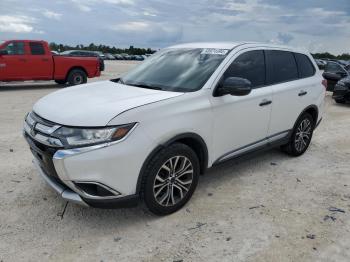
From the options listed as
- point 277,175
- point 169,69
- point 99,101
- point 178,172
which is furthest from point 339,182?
point 99,101

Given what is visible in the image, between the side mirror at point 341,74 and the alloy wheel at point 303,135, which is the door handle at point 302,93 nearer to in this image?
the alloy wheel at point 303,135

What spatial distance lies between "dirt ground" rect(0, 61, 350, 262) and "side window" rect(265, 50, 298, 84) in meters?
1.32

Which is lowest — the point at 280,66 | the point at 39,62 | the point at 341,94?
the point at 341,94

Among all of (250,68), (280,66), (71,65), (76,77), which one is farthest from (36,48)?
(250,68)

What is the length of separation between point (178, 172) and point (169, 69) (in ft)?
4.41

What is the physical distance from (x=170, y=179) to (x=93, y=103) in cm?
107

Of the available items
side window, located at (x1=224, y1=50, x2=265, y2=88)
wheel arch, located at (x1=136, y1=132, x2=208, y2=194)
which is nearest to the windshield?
side window, located at (x1=224, y1=50, x2=265, y2=88)

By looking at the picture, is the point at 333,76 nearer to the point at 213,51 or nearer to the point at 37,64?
the point at 213,51

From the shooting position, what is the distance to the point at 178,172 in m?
3.54

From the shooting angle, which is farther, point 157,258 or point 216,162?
point 216,162

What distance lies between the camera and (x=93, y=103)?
330 cm

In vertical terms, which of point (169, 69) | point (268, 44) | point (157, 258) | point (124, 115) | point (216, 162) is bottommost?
point (157, 258)

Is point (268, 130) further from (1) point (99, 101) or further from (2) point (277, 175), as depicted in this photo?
(1) point (99, 101)

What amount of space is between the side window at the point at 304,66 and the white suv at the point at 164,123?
281 mm
